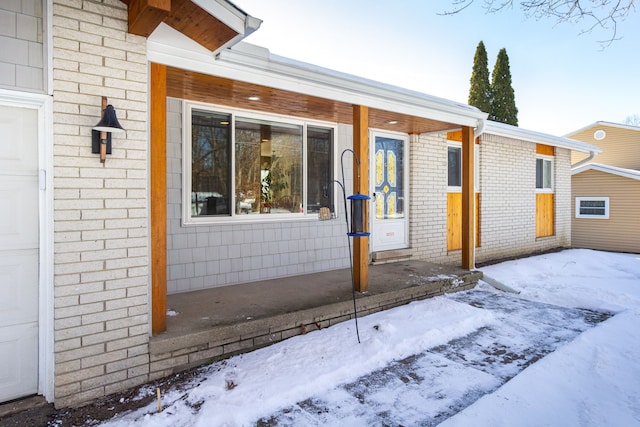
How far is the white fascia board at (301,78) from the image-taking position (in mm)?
3189

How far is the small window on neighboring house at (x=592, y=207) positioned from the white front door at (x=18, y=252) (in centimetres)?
1437

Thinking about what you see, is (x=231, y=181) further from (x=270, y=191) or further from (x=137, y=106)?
(x=137, y=106)

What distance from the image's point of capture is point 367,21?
25.2 feet

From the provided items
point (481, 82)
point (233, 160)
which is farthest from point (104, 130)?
point (481, 82)

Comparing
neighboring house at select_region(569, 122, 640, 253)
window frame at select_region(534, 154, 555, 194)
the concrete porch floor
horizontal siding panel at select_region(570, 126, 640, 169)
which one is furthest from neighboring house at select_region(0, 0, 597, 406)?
horizontal siding panel at select_region(570, 126, 640, 169)

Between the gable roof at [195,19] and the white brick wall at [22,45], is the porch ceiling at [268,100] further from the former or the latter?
the white brick wall at [22,45]

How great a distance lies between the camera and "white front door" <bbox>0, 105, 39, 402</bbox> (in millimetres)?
2447

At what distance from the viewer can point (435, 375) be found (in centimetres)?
304

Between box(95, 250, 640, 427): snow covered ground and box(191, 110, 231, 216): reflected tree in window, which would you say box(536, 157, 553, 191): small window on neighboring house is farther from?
box(191, 110, 231, 216): reflected tree in window

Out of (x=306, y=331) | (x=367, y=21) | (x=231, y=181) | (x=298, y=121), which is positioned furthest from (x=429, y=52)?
(x=306, y=331)

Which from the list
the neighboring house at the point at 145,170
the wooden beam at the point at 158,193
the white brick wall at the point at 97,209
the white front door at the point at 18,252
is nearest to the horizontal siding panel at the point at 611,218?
the neighboring house at the point at 145,170

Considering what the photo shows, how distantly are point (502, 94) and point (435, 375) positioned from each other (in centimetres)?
1547

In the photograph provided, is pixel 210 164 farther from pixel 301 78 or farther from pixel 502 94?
pixel 502 94

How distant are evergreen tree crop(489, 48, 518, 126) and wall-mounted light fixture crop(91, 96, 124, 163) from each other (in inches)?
623
